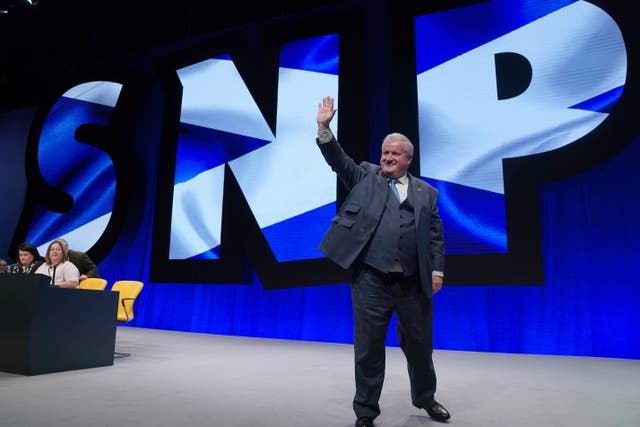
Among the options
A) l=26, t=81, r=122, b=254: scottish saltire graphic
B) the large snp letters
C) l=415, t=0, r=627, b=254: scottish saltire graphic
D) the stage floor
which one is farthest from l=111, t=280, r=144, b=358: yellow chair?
l=26, t=81, r=122, b=254: scottish saltire graphic

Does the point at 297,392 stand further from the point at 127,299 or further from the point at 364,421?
the point at 127,299

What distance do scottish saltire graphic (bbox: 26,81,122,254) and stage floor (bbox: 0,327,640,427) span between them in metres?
4.06

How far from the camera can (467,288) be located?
17.0 ft

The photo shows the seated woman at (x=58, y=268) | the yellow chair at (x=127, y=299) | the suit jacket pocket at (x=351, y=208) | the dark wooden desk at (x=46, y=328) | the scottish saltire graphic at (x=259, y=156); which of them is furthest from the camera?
the scottish saltire graphic at (x=259, y=156)

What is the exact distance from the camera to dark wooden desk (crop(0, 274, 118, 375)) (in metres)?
3.31

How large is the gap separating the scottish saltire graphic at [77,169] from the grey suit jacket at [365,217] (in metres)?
6.56

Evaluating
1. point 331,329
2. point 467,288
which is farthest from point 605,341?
point 331,329

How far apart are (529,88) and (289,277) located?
3.47 meters

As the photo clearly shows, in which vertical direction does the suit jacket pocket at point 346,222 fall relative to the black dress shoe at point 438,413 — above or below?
above

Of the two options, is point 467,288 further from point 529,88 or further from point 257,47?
point 257,47

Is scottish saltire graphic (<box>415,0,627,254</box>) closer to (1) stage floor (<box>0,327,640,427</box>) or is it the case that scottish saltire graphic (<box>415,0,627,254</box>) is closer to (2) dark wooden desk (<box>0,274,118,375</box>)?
(1) stage floor (<box>0,327,640,427</box>)

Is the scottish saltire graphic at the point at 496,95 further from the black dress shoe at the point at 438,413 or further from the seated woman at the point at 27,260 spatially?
the seated woman at the point at 27,260

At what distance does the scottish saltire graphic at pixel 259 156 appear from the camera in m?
6.09

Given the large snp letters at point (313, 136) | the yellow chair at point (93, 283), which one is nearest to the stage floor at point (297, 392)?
the yellow chair at point (93, 283)
